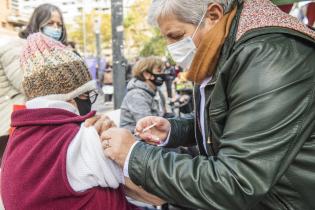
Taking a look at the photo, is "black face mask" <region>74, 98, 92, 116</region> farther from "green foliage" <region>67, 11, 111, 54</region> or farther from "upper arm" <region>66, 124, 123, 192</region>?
"green foliage" <region>67, 11, 111, 54</region>

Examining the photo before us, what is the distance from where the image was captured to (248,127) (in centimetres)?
137

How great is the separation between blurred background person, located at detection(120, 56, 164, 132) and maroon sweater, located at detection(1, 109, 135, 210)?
123 inches

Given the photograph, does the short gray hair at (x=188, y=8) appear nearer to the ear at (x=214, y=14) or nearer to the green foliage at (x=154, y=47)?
the ear at (x=214, y=14)

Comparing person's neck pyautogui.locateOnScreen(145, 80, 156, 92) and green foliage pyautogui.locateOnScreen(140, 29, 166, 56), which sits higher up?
person's neck pyautogui.locateOnScreen(145, 80, 156, 92)

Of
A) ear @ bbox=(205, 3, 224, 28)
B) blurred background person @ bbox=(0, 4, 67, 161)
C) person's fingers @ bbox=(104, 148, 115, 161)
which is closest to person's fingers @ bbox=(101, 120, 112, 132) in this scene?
person's fingers @ bbox=(104, 148, 115, 161)

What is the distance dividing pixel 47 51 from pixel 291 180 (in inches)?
42.8

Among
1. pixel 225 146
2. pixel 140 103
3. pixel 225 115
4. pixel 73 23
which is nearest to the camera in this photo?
pixel 225 146

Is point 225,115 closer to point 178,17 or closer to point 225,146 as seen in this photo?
point 225,146

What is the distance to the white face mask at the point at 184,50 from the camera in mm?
1852

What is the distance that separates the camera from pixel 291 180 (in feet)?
4.84

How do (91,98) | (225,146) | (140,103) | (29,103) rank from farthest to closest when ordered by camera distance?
(140,103), (91,98), (29,103), (225,146)

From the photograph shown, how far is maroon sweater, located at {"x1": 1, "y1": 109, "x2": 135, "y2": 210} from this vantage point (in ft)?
5.10

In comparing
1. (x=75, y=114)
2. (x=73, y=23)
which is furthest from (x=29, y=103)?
(x=73, y=23)

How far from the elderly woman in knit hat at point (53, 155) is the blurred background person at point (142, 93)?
121 inches
